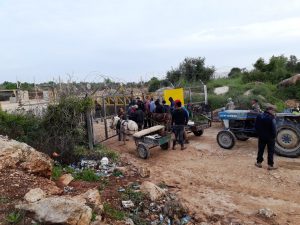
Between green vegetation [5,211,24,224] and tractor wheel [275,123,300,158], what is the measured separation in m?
7.71

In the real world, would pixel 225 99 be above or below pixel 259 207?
above

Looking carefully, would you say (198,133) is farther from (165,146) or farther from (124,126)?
(124,126)

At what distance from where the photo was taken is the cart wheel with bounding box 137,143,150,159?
10664mm

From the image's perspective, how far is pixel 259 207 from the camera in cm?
665

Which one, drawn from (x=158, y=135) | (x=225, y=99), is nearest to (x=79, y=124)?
(x=158, y=135)

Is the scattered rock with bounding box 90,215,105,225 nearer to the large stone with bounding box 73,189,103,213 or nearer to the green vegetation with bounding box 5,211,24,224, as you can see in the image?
the large stone with bounding box 73,189,103,213

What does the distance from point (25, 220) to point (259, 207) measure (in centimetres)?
439

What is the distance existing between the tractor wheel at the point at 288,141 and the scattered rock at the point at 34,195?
23.2 ft

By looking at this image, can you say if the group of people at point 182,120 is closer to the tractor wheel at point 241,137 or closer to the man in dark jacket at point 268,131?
the man in dark jacket at point 268,131

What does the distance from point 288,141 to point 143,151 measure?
438 cm

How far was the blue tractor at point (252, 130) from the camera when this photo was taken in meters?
9.79

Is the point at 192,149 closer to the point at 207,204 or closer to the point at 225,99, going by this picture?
the point at 207,204

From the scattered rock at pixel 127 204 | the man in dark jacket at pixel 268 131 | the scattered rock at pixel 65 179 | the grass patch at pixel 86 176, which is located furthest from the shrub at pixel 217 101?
the scattered rock at pixel 127 204

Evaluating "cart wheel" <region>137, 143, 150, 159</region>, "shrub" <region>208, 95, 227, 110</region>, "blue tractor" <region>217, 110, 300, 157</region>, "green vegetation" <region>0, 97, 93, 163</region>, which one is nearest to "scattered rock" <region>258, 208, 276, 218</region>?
"blue tractor" <region>217, 110, 300, 157</region>
